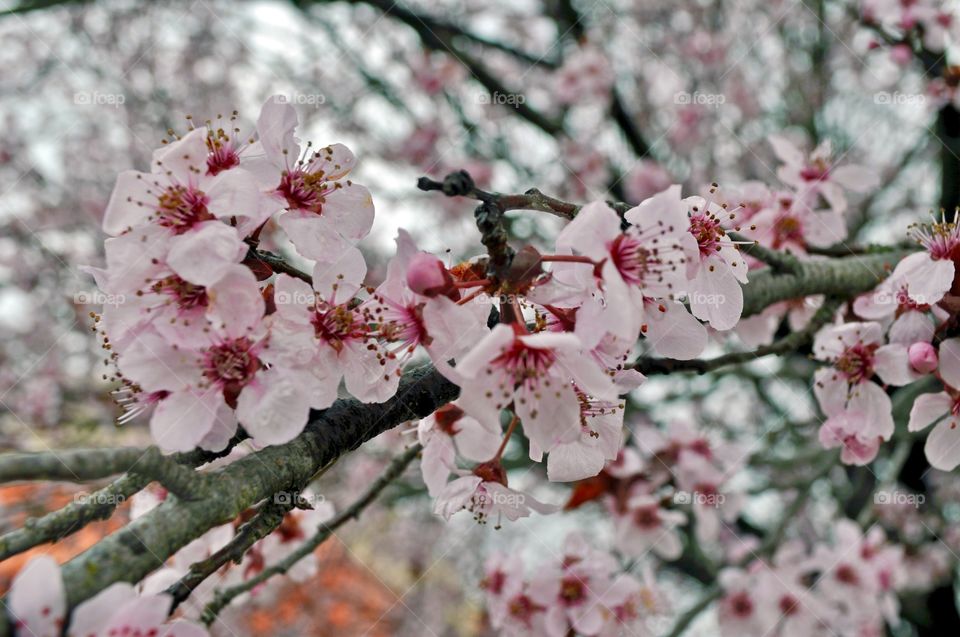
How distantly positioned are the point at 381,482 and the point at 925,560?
369 cm

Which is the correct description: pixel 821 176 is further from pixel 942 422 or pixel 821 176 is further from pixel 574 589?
pixel 574 589

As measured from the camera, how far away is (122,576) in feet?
2.71

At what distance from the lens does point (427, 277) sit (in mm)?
1043

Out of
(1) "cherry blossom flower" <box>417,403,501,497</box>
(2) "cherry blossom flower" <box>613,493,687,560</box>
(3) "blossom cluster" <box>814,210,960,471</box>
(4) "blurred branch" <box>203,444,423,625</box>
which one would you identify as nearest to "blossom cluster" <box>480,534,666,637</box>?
(2) "cherry blossom flower" <box>613,493,687,560</box>

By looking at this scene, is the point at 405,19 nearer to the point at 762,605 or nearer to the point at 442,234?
the point at 442,234

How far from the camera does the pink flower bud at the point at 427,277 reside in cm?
104

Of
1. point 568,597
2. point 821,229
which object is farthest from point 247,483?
point 821,229

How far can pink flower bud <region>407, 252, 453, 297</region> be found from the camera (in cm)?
104

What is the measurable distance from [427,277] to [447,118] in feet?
16.3

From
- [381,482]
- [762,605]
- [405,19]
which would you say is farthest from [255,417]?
[405,19]

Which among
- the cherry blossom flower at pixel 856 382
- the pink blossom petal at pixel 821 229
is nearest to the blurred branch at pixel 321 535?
the cherry blossom flower at pixel 856 382

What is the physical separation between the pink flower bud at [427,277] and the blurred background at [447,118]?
3626 mm

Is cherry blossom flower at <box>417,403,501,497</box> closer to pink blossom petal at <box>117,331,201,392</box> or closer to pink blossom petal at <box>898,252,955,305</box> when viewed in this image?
pink blossom petal at <box>117,331,201,392</box>

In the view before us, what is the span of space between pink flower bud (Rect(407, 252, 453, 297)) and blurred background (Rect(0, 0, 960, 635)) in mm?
3626
